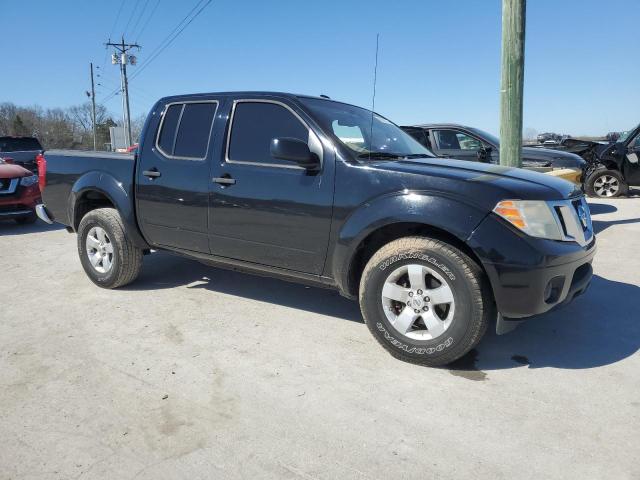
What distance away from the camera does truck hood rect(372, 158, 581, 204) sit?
Answer: 2922 mm

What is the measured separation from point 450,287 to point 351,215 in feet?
2.65

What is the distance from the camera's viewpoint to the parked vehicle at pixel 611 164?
10703 mm

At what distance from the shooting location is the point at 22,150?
51.5 ft

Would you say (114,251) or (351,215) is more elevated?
(351,215)

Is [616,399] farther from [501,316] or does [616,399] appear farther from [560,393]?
[501,316]

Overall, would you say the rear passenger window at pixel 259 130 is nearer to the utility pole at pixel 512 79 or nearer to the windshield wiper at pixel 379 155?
the windshield wiper at pixel 379 155

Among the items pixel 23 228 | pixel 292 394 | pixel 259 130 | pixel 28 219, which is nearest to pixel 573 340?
pixel 292 394

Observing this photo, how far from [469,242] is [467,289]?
0.28 metres

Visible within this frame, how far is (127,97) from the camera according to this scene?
39500 mm

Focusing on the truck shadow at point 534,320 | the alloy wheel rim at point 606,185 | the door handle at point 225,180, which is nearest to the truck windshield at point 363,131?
the door handle at point 225,180

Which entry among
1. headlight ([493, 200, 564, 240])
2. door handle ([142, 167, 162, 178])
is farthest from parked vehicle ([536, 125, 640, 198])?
door handle ([142, 167, 162, 178])

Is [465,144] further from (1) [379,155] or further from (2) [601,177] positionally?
(1) [379,155]

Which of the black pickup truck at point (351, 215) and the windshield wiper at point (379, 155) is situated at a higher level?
the windshield wiper at point (379, 155)

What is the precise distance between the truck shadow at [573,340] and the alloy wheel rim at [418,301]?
0.36 m
